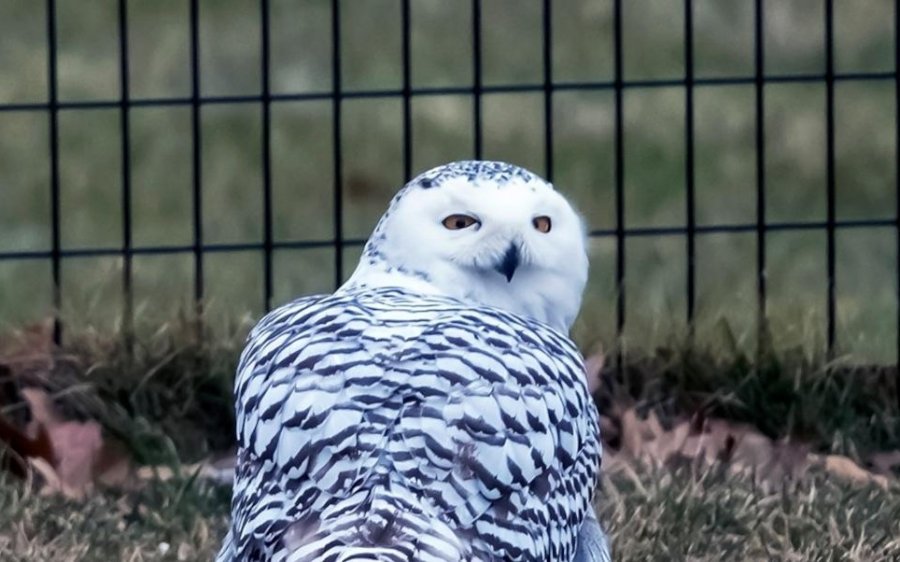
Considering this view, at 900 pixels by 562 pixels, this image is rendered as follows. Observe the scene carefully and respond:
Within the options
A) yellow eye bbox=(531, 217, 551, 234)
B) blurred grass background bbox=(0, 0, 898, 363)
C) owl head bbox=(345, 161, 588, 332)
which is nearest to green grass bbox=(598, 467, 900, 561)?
owl head bbox=(345, 161, 588, 332)

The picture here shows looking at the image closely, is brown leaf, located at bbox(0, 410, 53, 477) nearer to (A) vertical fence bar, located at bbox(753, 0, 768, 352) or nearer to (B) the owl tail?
(A) vertical fence bar, located at bbox(753, 0, 768, 352)

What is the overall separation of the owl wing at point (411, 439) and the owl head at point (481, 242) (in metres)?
0.25

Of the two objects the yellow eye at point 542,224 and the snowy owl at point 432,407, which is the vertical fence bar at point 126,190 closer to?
the snowy owl at point 432,407

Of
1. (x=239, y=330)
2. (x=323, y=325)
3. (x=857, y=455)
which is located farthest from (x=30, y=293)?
(x=323, y=325)

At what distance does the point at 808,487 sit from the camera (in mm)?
5242

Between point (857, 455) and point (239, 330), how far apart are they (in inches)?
63.7

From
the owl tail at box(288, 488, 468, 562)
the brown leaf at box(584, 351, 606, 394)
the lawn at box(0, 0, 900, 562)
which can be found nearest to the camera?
the owl tail at box(288, 488, 468, 562)

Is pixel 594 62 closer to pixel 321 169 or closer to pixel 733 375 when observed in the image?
pixel 321 169

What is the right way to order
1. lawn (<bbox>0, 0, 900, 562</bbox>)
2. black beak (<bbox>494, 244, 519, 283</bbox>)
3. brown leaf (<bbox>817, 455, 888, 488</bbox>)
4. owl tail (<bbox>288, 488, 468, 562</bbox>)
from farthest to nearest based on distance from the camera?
1. brown leaf (<bbox>817, 455, 888, 488</bbox>)
2. lawn (<bbox>0, 0, 900, 562</bbox>)
3. black beak (<bbox>494, 244, 519, 283</bbox>)
4. owl tail (<bbox>288, 488, 468, 562</bbox>)

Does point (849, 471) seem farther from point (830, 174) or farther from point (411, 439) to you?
point (411, 439)

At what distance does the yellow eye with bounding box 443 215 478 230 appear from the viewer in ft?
14.2

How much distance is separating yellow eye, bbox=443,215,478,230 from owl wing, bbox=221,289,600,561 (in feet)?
0.95

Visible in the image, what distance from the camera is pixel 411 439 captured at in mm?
3541

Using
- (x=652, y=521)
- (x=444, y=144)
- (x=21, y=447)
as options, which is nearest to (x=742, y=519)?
(x=652, y=521)
